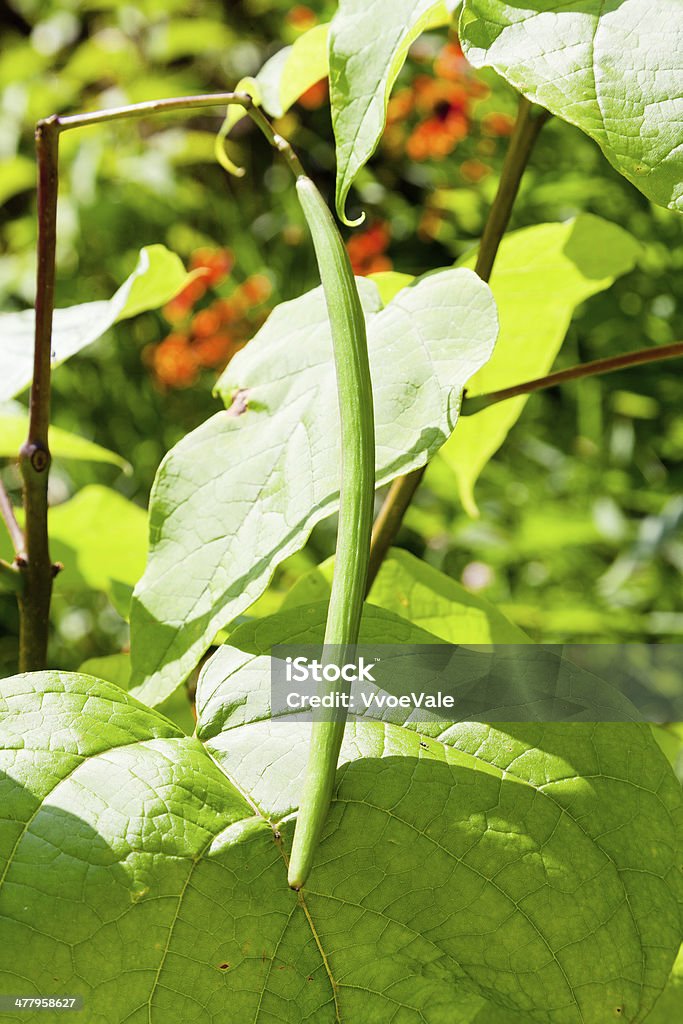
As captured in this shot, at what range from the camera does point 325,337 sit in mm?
364

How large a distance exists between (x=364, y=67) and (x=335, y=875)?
0.73 feet

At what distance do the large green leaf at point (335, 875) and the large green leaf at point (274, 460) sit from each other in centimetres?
3

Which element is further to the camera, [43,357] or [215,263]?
[215,263]

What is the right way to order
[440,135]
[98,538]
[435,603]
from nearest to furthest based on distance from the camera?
1. [435,603]
2. [98,538]
3. [440,135]

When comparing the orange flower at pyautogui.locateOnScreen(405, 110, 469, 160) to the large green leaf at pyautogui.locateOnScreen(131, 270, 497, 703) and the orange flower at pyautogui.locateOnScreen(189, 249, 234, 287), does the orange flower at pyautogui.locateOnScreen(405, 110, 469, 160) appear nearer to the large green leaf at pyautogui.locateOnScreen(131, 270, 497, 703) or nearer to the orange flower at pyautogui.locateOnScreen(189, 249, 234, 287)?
the orange flower at pyautogui.locateOnScreen(189, 249, 234, 287)

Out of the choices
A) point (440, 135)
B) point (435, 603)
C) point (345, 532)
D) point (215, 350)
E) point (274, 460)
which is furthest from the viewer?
point (215, 350)

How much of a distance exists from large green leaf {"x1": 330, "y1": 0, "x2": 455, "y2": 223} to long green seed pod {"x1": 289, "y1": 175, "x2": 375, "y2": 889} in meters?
0.04

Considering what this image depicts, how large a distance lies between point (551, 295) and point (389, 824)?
321 mm

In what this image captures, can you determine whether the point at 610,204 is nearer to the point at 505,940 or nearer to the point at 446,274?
the point at 446,274

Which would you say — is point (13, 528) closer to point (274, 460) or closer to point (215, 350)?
point (274, 460)

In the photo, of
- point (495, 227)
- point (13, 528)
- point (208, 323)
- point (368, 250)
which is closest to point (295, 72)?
point (495, 227)

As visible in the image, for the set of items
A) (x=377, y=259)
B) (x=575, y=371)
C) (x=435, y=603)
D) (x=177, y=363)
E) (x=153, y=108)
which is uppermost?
(x=153, y=108)

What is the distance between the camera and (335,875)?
26cm
